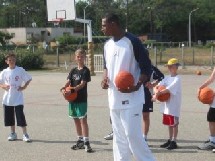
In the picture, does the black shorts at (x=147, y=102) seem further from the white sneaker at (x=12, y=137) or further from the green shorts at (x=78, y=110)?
the white sneaker at (x=12, y=137)

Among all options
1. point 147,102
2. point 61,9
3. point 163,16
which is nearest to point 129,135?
point 147,102

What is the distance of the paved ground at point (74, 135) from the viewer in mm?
7398

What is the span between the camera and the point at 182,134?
8.99 meters

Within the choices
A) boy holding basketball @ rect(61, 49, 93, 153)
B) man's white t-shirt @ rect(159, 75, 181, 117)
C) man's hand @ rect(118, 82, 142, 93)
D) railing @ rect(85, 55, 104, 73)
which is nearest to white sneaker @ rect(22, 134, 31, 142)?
boy holding basketball @ rect(61, 49, 93, 153)

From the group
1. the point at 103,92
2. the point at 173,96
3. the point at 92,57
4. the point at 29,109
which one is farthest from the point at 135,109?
the point at 92,57

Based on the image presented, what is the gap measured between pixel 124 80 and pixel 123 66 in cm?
24

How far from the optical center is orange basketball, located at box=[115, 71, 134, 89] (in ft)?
17.9

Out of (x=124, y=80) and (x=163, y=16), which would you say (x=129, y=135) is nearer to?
(x=124, y=80)

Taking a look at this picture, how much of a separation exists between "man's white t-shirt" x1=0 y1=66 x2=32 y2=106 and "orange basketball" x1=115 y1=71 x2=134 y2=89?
3.79m

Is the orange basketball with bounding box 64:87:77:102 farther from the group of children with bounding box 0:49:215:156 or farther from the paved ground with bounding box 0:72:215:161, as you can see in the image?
the paved ground with bounding box 0:72:215:161

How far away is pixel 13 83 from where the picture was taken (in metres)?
8.91

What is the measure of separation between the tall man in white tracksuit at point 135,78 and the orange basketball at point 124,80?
0.24 feet

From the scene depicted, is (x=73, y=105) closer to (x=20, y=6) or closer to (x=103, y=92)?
(x=103, y=92)

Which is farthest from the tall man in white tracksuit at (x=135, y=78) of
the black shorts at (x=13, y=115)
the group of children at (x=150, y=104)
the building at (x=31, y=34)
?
the building at (x=31, y=34)
